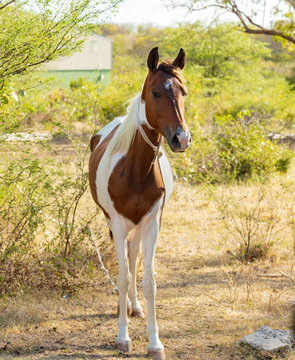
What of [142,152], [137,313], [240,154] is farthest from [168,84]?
[240,154]

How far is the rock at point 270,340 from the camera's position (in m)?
3.63

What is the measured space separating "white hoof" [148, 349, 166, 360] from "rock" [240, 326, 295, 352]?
2.10 ft

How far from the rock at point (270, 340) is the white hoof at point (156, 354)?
0.64m

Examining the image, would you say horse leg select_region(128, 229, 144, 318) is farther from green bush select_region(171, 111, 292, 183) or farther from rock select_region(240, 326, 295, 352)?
green bush select_region(171, 111, 292, 183)

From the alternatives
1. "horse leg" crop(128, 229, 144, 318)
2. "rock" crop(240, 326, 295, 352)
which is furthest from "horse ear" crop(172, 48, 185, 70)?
"rock" crop(240, 326, 295, 352)

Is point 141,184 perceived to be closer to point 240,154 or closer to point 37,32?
point 37,32

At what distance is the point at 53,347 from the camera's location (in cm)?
383

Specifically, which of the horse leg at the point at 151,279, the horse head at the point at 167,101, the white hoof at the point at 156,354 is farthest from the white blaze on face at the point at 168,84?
the white hoof at the point at 156,354

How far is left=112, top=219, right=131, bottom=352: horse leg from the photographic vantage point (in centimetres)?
384

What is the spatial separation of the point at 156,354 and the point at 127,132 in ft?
5.70

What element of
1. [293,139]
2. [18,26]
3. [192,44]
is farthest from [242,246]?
[192,44]

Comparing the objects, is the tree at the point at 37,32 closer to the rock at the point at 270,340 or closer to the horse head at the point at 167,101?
the horse head at the point at 167,101

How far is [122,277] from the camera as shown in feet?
12.8

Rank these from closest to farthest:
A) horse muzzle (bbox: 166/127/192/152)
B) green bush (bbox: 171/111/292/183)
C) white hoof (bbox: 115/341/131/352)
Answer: horse muzzle (bbox: 166/127/192/152) < white hoof (bbox: 115/341/131/352) < green bush (bbox: 171/111/292/183)
